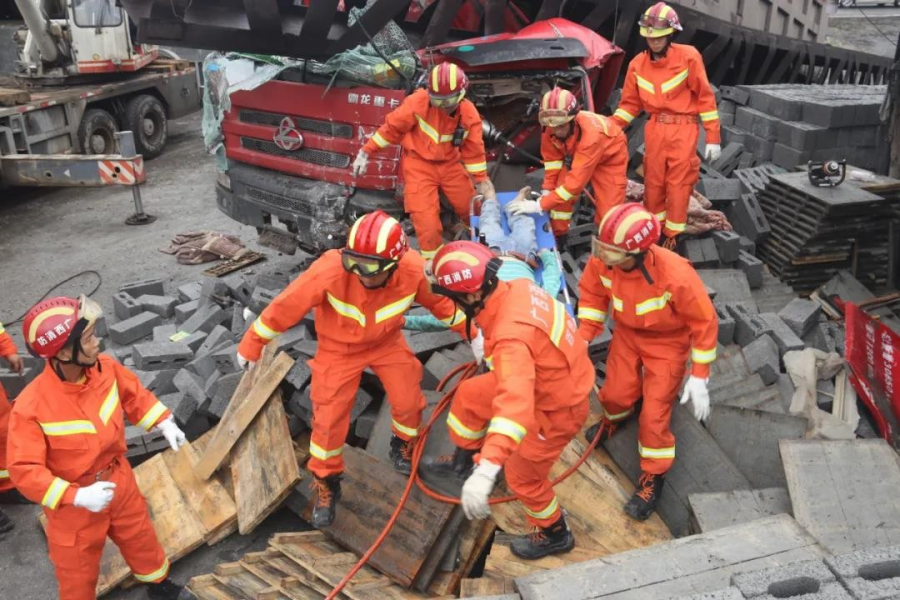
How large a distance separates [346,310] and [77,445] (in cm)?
145

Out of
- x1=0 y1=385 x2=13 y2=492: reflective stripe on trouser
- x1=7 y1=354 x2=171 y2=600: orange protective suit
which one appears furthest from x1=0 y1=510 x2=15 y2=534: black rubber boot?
x1=7 y1=354 x2=171 y2=600: orange protective suit

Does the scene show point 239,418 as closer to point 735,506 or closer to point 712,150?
point 735,506

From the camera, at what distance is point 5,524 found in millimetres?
4855

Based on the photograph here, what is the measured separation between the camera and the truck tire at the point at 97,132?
1177 centimetres

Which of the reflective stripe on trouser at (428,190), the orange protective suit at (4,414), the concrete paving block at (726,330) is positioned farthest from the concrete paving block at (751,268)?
the orange protective suit at (4,414)

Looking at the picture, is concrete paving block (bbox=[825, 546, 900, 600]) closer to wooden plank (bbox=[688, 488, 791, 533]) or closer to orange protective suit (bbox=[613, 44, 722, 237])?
wooden plank (bbox=[688, 488, 791, 533])

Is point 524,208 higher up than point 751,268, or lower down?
higher up

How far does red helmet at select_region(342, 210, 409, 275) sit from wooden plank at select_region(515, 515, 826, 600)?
1640 millimetres

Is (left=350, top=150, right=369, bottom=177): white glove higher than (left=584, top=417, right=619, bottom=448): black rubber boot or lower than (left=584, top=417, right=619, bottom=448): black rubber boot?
higher

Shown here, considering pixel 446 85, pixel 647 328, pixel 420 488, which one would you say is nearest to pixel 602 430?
pixel 647 328

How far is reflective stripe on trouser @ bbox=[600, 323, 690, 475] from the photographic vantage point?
4.07 meters

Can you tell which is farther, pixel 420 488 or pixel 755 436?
pixel 755 436

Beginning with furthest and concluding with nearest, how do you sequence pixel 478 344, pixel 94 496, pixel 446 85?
pixel 446 85 → pixel 478 344 → pixel 94 496

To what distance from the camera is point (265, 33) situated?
218 inches
